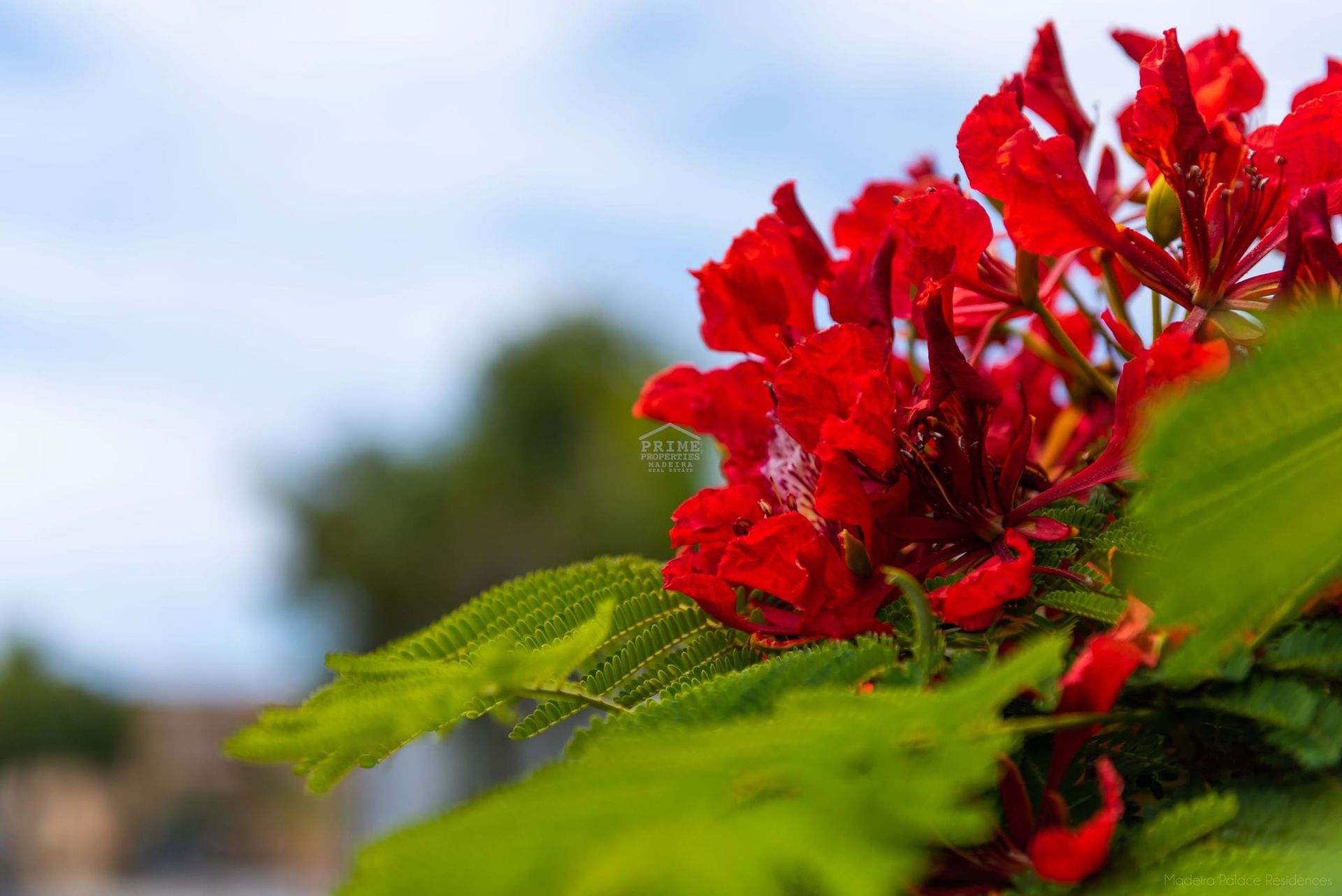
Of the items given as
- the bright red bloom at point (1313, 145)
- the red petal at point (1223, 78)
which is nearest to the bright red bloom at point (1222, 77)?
the red petal at point (1223, 78)

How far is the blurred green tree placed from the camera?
20.0 meters

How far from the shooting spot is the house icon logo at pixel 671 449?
90 centimetres

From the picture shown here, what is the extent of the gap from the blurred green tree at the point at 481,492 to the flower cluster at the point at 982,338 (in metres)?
18.7

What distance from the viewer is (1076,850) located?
0.40m

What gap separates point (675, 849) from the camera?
321 mm

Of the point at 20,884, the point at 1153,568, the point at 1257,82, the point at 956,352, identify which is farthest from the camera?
the point at 20,884

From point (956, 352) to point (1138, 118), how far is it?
151mm

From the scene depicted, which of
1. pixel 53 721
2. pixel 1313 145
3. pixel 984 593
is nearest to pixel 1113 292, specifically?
pixel 1313 145

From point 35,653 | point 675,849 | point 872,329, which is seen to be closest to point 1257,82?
point 872,329

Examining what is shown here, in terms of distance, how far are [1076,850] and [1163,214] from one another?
37cm

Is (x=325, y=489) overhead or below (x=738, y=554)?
overhead

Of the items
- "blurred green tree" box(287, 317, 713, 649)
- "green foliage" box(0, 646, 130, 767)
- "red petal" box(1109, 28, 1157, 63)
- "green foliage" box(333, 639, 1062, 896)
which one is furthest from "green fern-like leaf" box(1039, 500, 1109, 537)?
"green foliage" box(0, 646, 130, 767)

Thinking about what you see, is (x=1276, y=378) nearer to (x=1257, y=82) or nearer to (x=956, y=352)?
(x=956, y=352)

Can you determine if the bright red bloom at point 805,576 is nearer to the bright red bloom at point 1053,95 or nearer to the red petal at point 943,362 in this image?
the red petal at point 943,362
